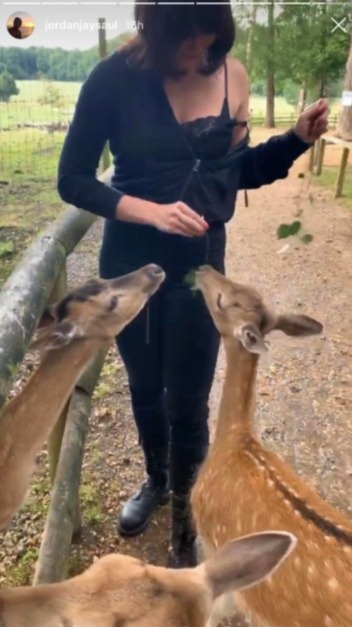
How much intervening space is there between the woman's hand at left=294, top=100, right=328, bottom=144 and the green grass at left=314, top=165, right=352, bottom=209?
18.9 feet

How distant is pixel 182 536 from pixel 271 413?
3.87 ft

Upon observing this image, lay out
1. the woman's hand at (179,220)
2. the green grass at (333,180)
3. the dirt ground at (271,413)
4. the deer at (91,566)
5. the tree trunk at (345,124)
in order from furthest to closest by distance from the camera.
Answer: the tree trunk at (345,124) → the green grass at (333,180) → the dirt ground at (271,413) → the woman's hand at (179,220) → the deer at (91,566)

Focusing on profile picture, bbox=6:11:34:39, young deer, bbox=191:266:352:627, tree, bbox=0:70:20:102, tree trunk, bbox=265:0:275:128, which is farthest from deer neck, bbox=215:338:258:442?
tree trunk, bbox=265:0:275:128

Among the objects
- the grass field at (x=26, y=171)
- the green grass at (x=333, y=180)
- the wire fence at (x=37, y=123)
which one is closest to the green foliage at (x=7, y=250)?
the grass field at (x=26, y=171)

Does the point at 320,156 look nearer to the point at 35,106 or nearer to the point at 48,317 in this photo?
the point at 35,106

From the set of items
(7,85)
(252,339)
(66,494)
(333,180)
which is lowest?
(333,180)

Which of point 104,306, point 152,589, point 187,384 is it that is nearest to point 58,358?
point 104,306

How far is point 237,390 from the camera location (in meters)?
2.22

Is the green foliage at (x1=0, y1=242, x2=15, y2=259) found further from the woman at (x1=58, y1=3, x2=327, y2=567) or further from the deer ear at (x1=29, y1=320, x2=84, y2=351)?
the deer ear at (x1=29, y1=320, x2=84, y2=351)

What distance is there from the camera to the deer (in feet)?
3.79

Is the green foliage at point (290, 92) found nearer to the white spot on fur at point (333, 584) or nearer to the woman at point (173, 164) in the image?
the woman at point (173, 164)

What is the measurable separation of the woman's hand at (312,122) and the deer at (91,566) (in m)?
0.53

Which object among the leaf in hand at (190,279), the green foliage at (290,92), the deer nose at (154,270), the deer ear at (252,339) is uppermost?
the green foliage at (290,92)

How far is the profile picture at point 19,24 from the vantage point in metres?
1.51
